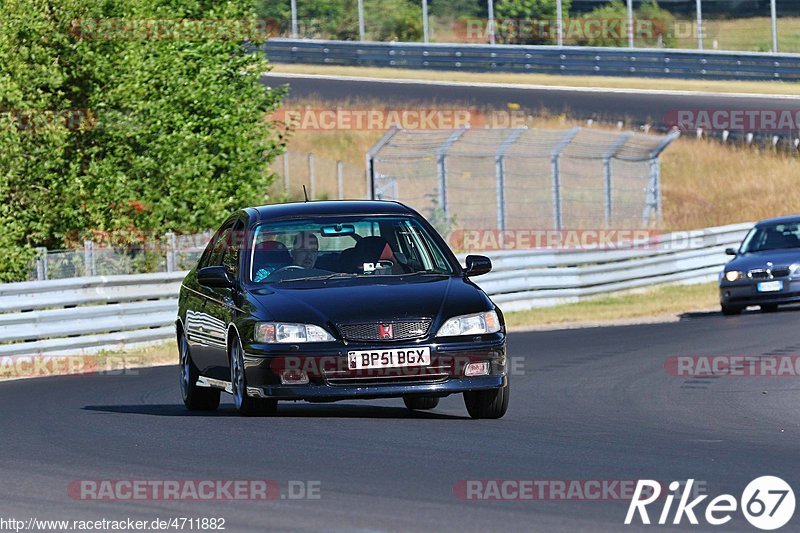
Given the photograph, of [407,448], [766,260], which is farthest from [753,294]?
[407,448]

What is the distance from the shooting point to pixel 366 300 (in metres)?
10.5

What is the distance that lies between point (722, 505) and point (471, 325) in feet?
11.9

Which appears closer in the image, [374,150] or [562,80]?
[374,150]

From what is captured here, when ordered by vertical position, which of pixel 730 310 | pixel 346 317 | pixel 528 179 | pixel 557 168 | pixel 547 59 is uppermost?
pixel 547 59

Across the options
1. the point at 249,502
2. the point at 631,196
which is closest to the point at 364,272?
the point at 249,502

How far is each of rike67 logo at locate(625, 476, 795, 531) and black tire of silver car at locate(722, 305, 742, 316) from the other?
1622 cm

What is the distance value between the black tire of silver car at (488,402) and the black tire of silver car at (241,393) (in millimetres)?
1347

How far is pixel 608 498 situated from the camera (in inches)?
288

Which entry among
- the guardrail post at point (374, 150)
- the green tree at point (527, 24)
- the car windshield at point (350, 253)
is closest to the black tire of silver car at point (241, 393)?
the car windshield at point (350, 253)

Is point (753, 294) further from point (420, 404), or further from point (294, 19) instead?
point (294, 19)

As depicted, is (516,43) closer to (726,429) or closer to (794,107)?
(794,107)

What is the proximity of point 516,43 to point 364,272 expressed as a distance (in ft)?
142

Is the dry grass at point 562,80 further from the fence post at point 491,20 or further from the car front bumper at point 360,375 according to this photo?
the car front bumper at point 360,375

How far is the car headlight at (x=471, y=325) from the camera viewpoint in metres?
10.4
